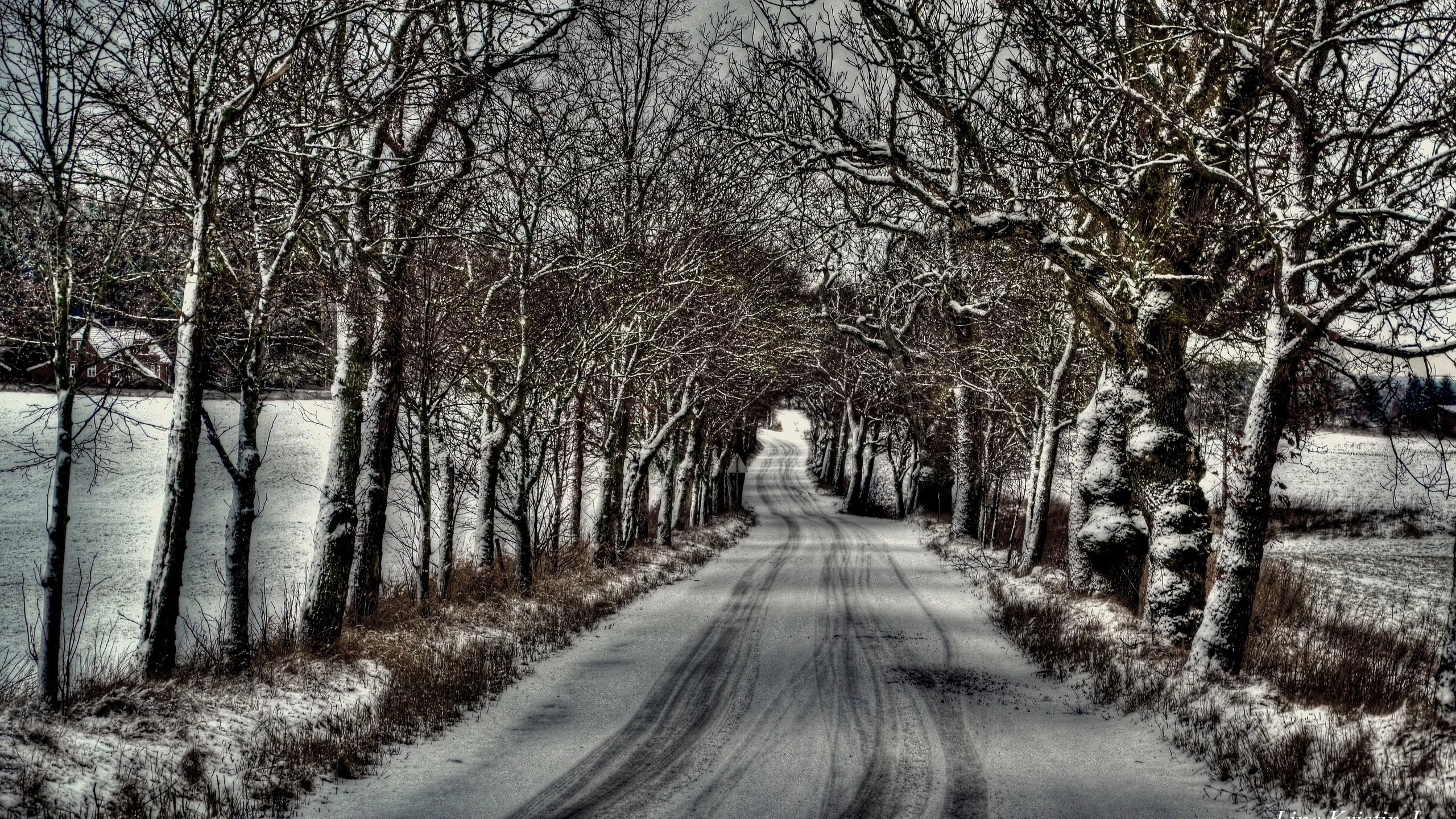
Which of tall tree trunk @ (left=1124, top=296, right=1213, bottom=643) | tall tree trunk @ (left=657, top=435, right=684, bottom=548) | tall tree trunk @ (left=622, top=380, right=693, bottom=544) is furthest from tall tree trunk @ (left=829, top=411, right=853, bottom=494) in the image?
tall tree trunk @ (left=1124, top=296, right=1213, bottom=643)

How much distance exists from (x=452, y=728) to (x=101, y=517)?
29.8 meters

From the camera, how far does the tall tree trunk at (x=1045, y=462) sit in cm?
1791

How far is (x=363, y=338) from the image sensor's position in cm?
980

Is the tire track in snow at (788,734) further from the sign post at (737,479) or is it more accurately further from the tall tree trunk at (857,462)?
the tall tree trunk at (857,462)

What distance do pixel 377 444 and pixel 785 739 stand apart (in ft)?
21.6

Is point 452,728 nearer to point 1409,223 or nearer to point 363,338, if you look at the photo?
point 363,338

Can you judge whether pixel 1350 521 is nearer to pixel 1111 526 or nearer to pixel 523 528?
pixel 1111 526

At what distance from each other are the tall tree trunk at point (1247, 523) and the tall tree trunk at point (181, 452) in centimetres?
960

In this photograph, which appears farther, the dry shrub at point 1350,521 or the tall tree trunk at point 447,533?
the dry shrub at point 1350,521

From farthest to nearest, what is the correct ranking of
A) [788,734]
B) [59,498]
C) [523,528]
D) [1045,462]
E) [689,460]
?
[689,460] → [1045,462] → [523,528] → [788,734] → [59,498]

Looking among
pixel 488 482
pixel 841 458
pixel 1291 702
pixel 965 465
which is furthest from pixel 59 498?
pixel 841 458

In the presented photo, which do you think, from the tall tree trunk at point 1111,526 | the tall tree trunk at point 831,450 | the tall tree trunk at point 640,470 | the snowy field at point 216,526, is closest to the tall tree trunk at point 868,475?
the snowy field at point 216,526

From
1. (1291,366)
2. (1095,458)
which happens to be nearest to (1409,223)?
(1291,366)

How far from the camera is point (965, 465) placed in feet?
89.6
